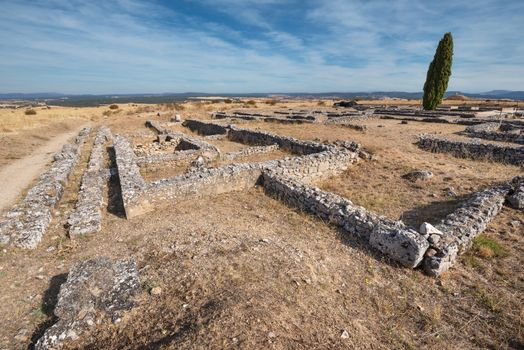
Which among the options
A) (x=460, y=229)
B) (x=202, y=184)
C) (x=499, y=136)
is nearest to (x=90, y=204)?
(x=202, y=184)

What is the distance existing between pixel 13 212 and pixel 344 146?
13565 millimetres

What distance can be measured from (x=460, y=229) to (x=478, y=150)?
1060cm

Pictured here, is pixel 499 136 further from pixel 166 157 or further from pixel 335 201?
pixel 166 157

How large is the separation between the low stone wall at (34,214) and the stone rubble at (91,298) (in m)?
2.65

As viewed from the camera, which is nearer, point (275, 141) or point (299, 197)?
point (299, 197)

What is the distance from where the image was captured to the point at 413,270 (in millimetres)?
5754

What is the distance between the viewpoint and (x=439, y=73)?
118ft

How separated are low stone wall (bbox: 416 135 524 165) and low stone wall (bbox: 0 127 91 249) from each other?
18.0 meters

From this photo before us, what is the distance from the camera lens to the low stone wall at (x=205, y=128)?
23.0m

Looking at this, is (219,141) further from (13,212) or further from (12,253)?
(12,253)

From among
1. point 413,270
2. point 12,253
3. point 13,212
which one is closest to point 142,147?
point 13,212

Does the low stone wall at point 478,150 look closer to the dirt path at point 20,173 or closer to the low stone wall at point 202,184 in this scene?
the low stone wall at point 202,184

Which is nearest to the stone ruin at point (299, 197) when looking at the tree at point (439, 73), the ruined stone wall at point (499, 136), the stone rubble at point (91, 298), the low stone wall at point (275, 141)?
the low stone wall at point (275, 141)

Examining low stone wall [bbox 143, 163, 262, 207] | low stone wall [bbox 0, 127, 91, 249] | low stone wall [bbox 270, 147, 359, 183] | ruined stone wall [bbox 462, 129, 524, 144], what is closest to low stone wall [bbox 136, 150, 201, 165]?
low stone wall [bbox 0, 127, 91, 249]
